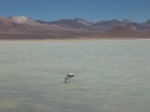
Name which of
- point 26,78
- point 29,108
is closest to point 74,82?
point 26,78

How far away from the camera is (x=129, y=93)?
8609 mm

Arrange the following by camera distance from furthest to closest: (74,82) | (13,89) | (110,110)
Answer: (74,82) < (13,89) < (110,110)

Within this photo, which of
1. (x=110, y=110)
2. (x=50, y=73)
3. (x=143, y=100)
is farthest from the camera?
(x=50, y=73)

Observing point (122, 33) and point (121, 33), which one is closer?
point (122, 33)

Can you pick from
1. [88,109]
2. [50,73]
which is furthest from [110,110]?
A: [50,73]

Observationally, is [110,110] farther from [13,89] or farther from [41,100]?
[13,89]

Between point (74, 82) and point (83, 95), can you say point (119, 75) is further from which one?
point (83, 95)

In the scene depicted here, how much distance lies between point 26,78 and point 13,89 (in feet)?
7.12

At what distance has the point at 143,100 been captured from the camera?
25.6 ft

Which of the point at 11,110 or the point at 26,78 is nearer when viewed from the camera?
the point at 11,110

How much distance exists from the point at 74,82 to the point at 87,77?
1058 millimetres

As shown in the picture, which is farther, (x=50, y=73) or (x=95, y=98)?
(x=50, y=73)

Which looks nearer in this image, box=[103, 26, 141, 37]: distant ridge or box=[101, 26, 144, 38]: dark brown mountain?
box=[101, 26, 144, 38]: dark brown mountain

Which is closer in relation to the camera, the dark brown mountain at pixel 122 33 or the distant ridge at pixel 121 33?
the dark brown mountain at pixel 122 33
